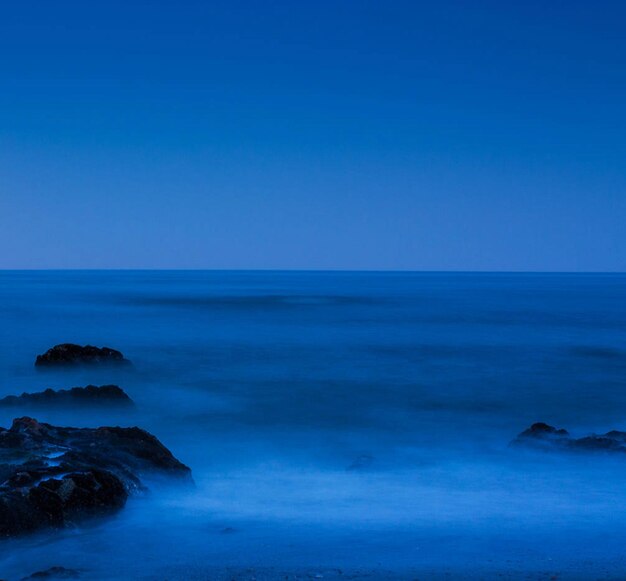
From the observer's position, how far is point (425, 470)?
396 inches

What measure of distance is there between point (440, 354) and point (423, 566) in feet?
63.7

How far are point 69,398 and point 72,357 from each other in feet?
18.0

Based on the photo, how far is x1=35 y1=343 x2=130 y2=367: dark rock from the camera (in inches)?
712

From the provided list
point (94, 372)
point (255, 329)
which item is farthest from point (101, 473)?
point (255, 329)

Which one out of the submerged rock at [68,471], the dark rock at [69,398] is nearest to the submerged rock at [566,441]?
the submerged rock at [68,471]

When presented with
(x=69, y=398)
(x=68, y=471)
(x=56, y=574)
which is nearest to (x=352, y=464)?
(x=68, y=471)

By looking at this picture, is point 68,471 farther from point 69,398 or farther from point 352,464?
point 69,398

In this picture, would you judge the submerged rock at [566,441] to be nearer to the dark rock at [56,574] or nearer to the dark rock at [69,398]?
the dark rock at [56,574]

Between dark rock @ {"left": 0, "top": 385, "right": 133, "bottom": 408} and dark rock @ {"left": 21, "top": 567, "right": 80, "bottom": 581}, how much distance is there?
7434 mm

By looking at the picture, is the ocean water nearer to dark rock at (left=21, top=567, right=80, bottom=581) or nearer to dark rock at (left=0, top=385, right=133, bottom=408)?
dark rock at (left=21, top=567, right=80, bottom=581)

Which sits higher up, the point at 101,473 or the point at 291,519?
the point at 101,473

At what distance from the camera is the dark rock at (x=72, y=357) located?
59.3 feet

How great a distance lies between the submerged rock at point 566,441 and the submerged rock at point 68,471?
5.69 m

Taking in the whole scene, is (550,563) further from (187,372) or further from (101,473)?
(187,372)
